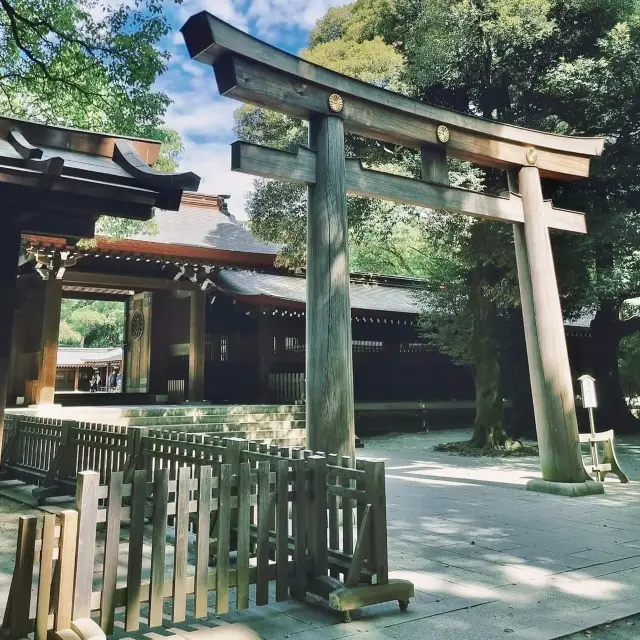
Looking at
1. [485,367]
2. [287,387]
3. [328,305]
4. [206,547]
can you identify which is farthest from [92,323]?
[206,547]

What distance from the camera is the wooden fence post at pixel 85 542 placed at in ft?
9.57

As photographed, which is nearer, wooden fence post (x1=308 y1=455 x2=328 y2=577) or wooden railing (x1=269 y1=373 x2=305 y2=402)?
wooden fence post (x1=308 y1=455 x2=328 y2=577)

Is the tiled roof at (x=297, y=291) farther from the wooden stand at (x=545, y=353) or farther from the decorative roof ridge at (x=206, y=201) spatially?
the wooden stand at (x=545, y=353)

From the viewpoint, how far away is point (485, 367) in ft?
49.1

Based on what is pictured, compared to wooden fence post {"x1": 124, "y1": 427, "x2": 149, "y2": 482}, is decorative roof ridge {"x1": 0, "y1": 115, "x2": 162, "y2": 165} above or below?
above

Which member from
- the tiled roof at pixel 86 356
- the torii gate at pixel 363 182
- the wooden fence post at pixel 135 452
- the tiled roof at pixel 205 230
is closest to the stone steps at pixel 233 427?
the tiled roof at pixel 205 230

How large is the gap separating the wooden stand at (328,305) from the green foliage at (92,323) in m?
34.2

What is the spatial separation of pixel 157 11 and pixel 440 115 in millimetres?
7817

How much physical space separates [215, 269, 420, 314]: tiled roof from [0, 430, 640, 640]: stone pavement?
9214mm

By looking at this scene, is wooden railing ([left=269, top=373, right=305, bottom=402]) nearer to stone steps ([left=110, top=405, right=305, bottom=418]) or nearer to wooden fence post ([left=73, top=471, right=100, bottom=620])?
stone steps ([left=110, top=405, right=305, bottom=418])

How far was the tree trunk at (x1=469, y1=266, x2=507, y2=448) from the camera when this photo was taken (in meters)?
14.7

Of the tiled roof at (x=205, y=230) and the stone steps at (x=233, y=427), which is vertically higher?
the tiled roof at (x=205, y=230)

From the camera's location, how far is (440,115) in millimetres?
8203

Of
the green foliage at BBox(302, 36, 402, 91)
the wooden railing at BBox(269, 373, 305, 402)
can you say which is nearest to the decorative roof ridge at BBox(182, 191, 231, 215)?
the wooden railing at BBox(269, 373, 305, 402)
